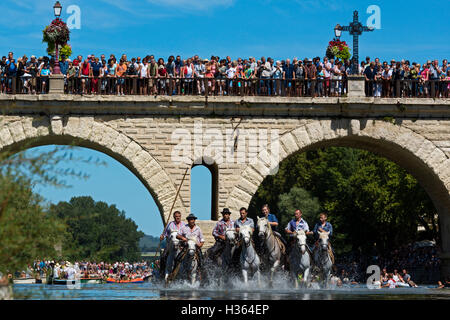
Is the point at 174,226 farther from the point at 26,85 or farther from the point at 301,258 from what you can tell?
the point at 26,85

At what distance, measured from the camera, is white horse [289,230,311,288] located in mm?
18641

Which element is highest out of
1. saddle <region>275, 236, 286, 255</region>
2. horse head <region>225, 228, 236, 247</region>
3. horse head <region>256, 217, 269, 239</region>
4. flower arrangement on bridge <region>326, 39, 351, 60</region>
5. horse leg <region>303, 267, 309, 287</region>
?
flower arrangement on bridge <region>326, 39, 351, 60</region>

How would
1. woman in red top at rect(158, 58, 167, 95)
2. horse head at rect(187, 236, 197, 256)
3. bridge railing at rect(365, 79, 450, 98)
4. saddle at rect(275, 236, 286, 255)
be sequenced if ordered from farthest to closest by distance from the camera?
bridge railing at rect(365, 79, 450, 98)
woman in red top at rect(158, 58, 167, 95)
saddle at rect(275, 236, 286, 255)
horse head at rect(187, 236, 197, 256)

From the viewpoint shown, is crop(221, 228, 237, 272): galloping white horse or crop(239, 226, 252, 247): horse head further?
crop(221, 228, 237, 272): galloping white horse

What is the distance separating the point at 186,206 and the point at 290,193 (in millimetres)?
29596

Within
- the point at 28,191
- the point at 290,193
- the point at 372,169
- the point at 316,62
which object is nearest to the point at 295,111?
the point at 316,62

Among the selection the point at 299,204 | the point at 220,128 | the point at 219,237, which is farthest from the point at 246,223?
the point at 299,204

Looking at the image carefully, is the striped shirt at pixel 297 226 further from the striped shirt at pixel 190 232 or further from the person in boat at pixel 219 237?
the striped shirt at pixel 190 232

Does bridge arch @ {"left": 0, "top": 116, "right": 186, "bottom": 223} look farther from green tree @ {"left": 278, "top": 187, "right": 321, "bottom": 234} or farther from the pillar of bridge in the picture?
green tree @ {"left": 278, "top": 187, "right": 321, "bottom": 234}

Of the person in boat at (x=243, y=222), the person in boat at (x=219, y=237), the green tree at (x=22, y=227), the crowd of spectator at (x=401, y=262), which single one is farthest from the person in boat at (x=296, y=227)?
the crowd of spectator at (x=401, y=262)

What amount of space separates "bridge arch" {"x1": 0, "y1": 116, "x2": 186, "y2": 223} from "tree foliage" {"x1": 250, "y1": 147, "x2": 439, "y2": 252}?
16.6m

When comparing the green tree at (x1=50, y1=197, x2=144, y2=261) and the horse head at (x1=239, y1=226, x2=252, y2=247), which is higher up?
the green tree at (x1=50, y1=197, x2=144, y2=261)

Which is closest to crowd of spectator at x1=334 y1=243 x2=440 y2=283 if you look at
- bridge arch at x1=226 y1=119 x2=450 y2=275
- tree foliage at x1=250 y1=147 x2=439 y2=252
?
tree foliage at x1=250 y1=147 x2=439 y2=252

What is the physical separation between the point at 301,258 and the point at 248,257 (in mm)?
1388
